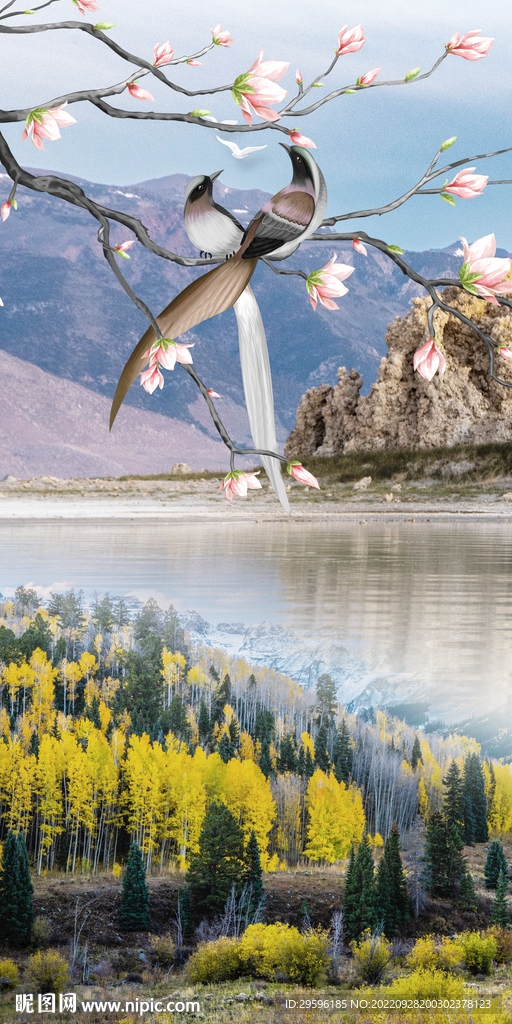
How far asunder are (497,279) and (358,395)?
3384 centimetres

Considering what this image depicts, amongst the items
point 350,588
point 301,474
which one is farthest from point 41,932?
point 301,474

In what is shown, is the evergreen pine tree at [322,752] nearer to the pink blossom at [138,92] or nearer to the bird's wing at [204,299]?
the bird's wing at [204,299]

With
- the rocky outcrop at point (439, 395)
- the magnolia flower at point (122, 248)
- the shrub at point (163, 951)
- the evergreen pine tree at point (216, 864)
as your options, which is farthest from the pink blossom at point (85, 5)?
the rocky outcrop at point (439, 395)

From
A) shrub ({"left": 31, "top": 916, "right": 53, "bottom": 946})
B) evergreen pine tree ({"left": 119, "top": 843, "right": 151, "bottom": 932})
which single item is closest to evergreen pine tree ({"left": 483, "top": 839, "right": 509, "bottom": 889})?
evergreen pine tree ({"left": 119, "top": 843, "right": 151, "bottom": 932})

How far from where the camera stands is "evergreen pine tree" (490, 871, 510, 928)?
14.9 feet

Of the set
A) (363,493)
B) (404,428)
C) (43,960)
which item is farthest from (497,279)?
(404,428)

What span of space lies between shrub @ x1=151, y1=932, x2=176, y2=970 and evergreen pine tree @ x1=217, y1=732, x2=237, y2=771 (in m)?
1.18

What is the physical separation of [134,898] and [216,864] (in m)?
0.62

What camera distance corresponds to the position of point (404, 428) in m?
31.8

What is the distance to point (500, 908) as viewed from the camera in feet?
15.0

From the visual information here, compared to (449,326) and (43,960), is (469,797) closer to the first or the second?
(43,960)

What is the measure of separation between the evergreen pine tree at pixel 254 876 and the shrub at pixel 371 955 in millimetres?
656

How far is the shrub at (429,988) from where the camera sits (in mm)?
3941

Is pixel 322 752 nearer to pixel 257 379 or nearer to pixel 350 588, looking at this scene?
pixel 350 588
